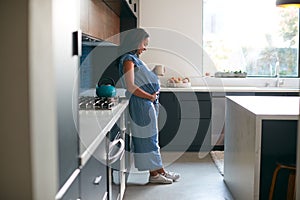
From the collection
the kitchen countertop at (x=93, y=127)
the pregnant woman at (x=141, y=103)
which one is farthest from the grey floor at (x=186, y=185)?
the kitchen countertop at (x=93, y=127)

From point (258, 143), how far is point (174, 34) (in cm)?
311

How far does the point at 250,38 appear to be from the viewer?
5.51m

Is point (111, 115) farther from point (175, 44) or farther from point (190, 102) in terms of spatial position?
point (175, 44)

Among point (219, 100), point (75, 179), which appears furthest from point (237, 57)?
point (75, 179)

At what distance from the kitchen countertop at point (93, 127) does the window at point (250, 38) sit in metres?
2.75

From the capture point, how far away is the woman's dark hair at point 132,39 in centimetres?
358

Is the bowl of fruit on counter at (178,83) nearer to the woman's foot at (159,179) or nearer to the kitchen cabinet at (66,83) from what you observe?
the woman's foot at (159,179)

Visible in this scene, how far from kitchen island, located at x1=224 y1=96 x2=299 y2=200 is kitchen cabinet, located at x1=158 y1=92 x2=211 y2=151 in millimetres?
1403

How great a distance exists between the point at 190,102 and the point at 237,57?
1174 millimetres

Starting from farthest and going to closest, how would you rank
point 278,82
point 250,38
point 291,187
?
point 250,38
point 278,82
point 291,187

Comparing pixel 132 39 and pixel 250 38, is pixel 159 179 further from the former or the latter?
pixel 250 38

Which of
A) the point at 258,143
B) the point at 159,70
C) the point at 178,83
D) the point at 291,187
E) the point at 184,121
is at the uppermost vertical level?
the point at 159,70

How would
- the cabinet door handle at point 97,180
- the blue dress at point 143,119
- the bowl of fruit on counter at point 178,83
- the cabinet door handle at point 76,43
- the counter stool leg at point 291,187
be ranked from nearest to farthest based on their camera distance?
the cabinet door handle at point 76,43 → the cabinet door handle at point 97,180 → the counter stool leg at point 291,187 → the blue dress at point 143,119 → the bowl of fruit on counter at point 178,83

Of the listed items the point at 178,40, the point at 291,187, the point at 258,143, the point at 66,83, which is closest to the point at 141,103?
the point at 258,143
